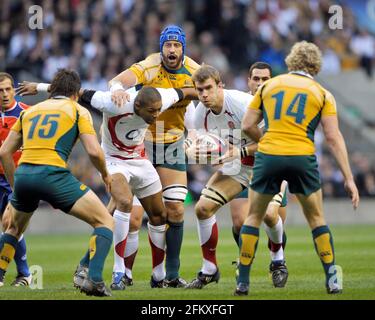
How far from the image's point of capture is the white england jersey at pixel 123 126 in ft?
37.7

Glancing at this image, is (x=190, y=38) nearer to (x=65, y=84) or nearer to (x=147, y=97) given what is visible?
(x=147, y=97)

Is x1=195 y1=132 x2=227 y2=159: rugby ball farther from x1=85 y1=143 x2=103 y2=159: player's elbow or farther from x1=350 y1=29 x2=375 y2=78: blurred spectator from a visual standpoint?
x1=350 y1=29 x2=375 y2=78: blurred spectator

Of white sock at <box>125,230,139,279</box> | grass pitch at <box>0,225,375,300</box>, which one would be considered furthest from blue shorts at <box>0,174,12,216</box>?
white sock at <box>125,230,139,279</box>

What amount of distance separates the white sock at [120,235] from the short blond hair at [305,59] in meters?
2.86

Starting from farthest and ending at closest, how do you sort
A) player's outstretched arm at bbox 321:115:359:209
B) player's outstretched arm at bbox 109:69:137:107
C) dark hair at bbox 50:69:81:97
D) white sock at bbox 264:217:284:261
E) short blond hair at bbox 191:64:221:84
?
white sock at bbox 264:217:284:261
short blond hair at bbox 191:64:221:84
player's outstretched arm at bbox 109:69:137:107
dark hair at bbox 50:69:81:97
player's outstretched arm at bbox 321:115:359:209

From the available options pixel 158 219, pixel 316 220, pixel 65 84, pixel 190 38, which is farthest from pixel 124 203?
pixel 190 38

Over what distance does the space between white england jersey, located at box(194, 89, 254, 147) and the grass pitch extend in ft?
5.87

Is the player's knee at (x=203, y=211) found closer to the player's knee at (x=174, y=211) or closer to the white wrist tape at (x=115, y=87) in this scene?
the player's knee at (x=174, y=211)

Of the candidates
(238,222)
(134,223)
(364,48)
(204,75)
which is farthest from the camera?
(364,48)

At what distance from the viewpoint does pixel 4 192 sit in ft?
43.0

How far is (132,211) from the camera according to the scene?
12.7 meters

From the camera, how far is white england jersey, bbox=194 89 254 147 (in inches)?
470

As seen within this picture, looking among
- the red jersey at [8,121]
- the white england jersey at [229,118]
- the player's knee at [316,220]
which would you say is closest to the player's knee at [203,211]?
the white england jersey at [229,118]

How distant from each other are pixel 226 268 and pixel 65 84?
198 inches
